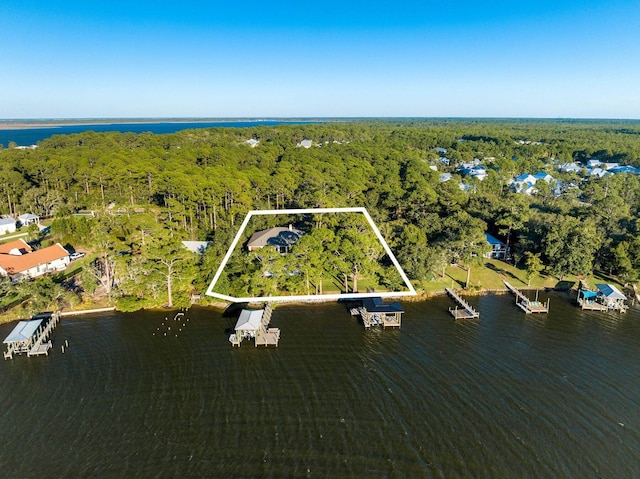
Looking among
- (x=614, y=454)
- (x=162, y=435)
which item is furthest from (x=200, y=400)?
(x=614, y=454)

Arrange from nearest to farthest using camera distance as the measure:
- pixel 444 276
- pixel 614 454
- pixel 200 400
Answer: pixel 614 454 → pixel 200 400 → pixel 444 276

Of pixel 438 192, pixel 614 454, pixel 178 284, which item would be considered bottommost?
pixel 614 454

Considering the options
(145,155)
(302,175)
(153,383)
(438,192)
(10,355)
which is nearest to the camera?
(153,383)

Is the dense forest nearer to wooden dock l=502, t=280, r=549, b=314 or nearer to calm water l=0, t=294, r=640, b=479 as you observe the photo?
wooden dock l=502, t=280, r=549, b=314

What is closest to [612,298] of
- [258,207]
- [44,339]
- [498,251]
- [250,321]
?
[498,251]

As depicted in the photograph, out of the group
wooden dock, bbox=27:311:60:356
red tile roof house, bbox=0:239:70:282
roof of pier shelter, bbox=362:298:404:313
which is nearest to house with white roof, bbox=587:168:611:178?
roof of pier shelter, bbox=362:298:404:313

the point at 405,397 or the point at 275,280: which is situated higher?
the point at 275,280

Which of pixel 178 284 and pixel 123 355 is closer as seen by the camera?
pixel 123 355

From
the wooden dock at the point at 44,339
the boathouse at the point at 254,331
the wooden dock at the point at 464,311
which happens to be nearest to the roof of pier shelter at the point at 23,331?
the wooden dock at the point at 44,339

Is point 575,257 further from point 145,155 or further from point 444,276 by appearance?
point 145,155
